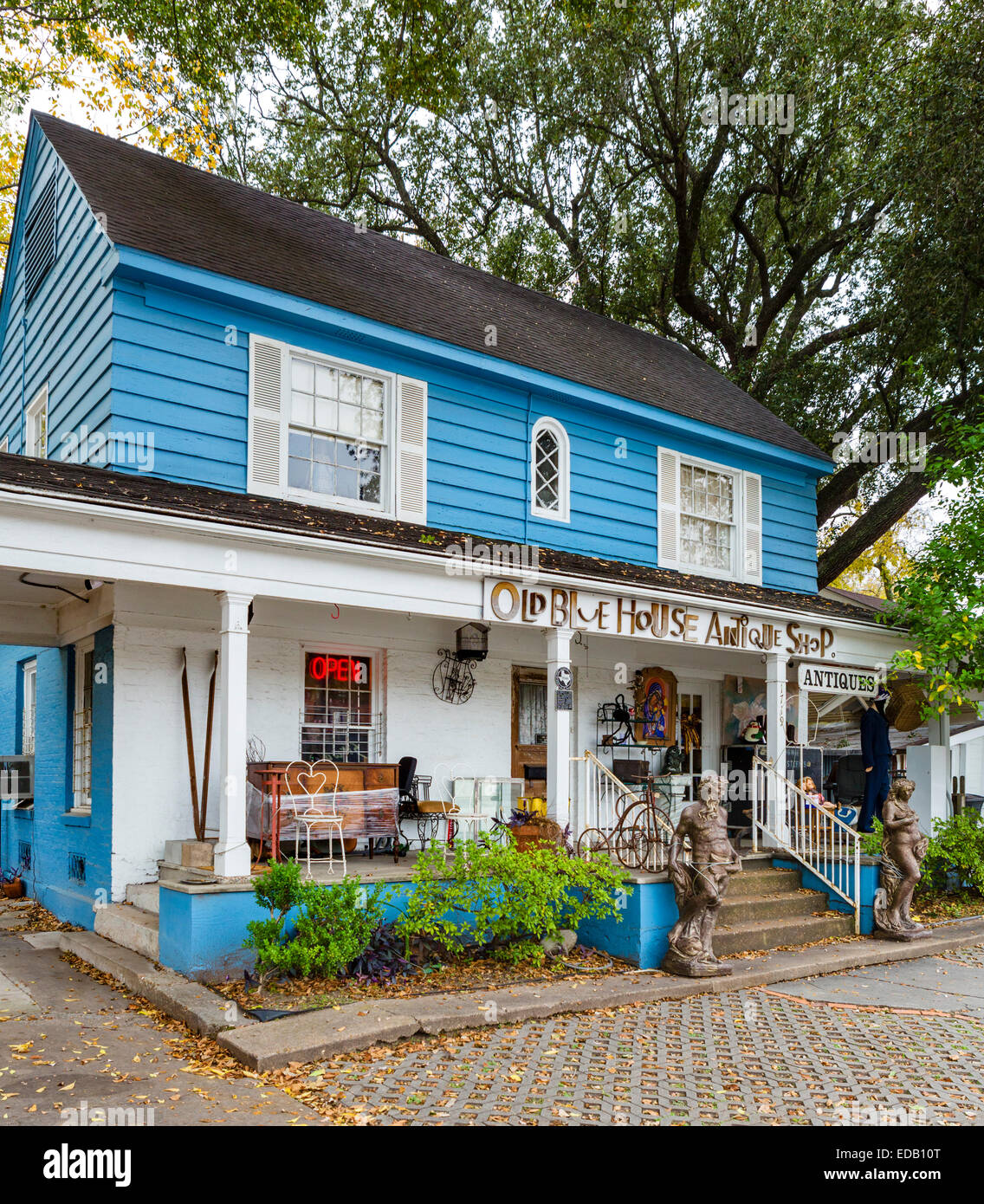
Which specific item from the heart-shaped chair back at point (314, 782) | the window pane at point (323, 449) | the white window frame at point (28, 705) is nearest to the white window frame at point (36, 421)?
the white window frame at point (28, 705)

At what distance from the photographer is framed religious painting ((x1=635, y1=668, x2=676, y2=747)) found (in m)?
13.1

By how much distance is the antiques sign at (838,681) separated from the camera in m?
12.4

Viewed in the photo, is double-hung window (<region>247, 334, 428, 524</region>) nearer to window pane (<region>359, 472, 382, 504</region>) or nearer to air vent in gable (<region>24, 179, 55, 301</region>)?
window pane (<region>359, 472, 382, 504</region>)

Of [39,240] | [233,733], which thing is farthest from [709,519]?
[39,240]

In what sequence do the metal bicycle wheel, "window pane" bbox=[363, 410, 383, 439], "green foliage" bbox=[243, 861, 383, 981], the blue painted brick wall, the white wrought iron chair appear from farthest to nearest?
1. "window pane" bbox=[363, 410, 383, 439]
2. the metal bicycle wheel
3. the blue painted brick wall
4. the white wrought iron chair
5. "green foliage" bbox=[243, 861, 383, 981]

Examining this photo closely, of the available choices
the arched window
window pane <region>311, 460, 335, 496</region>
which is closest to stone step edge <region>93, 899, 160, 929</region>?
window pane <region>311, 460, 335, 496</region>

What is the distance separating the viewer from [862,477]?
20422mm

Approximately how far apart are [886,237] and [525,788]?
40.3 ft

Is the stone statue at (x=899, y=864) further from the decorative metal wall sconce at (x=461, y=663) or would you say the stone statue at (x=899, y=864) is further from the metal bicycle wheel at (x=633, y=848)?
the decorative metal wall sconce at (x=461, y=663)

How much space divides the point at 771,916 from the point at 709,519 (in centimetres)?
578

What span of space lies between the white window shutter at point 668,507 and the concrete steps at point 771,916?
423 centimetres

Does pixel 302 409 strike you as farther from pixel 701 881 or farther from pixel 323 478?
pixel 701 881

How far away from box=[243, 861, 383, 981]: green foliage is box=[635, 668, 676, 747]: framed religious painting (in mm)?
6013

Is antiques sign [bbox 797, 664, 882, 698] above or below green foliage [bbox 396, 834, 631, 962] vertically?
above
